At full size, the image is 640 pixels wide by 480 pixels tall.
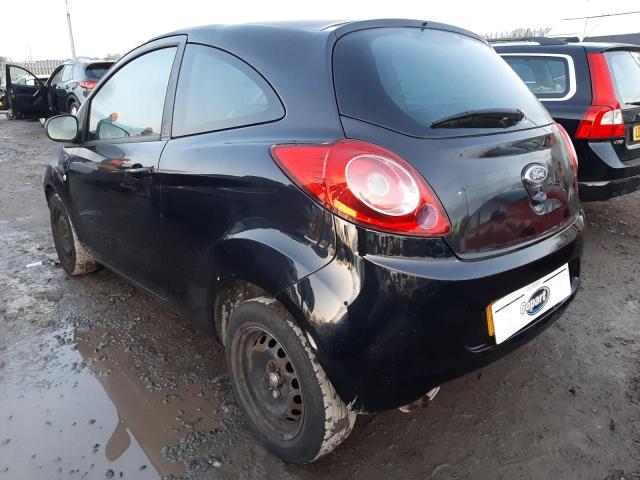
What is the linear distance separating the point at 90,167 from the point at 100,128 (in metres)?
0.25

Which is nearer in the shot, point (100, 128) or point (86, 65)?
point (100, 128)

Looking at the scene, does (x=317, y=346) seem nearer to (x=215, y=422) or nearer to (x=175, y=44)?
(x=215, y=422)

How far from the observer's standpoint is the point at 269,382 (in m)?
1.95

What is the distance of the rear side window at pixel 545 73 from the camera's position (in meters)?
4.29

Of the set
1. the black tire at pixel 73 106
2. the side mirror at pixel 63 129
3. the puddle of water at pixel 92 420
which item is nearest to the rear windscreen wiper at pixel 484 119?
the puddle of water at pixel 92 420

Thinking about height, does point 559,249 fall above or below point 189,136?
below

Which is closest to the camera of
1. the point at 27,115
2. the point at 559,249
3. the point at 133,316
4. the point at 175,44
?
the point at 559,249

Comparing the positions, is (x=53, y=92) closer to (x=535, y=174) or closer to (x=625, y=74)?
(x=625, y=74)

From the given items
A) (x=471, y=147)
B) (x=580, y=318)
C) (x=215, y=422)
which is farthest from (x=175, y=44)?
(x=580, y=318)

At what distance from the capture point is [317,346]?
1.65m

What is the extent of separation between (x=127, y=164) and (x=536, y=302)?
76.4 inches

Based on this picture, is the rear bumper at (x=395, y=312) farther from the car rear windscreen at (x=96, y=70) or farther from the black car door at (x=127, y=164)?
the car rear windscreen at (x=96, y=70)

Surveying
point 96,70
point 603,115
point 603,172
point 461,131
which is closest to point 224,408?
point 461,131

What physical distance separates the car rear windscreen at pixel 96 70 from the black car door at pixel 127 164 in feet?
28.4
